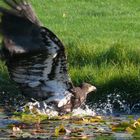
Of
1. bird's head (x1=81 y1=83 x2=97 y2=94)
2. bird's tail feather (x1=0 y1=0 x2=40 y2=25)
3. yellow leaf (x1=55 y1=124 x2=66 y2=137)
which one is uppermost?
bird's tail feather (x1=0 y1=0 x2=40 y2=25)

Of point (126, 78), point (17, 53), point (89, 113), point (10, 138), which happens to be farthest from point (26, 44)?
point (126, 78)

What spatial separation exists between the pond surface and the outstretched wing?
0.41m

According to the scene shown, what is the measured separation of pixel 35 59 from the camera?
1019 centimetres

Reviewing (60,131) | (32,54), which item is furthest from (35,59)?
(60,131)

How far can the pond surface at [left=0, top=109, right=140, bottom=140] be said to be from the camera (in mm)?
9867

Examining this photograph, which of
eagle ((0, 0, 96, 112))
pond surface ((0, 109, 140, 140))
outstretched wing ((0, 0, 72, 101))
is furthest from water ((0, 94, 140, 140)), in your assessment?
outstretched wing ((0, 0, 72, 101))

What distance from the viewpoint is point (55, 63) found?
1030 centimetres

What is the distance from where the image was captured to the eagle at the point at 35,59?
9469 mm

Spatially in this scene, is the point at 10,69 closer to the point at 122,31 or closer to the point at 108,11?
the point at 122,31

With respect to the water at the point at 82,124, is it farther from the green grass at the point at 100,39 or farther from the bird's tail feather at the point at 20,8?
the bird's tail feather at the point at 20,8

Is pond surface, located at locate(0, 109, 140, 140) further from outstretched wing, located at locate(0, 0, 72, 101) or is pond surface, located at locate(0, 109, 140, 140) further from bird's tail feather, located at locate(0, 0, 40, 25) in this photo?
bird's tail feather, located at locate(0, 0, 40, 25)

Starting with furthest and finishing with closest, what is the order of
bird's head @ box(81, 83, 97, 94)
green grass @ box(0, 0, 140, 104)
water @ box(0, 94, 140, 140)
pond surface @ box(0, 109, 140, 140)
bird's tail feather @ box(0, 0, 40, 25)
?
green grass @ box(0, 0, 140, 104) < bird's head @ box(81, 83, 97, 94) < water @ box(0, 94, 140, 140) < pond surface @ box(0, 109, 140, 140) < bird's tail feather @ box(0, 0, 40, 25)

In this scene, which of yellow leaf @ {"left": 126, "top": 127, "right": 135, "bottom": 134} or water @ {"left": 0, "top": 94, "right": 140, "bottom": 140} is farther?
yellow leaf @ {"left": 126, "top": 127, "right": 135, "bottom": 134}

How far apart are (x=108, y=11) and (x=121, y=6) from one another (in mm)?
1169
